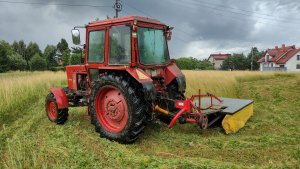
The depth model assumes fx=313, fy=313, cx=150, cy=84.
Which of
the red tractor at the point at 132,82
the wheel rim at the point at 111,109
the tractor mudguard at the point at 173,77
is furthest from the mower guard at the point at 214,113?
the wheel rim at the point at 111,109

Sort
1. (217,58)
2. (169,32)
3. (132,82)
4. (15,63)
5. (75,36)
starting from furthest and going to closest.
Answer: (217,58) → (15,63) → (169,32) → (75,36) → (132,82)

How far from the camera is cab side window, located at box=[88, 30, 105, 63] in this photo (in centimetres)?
655

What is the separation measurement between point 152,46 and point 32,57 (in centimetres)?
5851

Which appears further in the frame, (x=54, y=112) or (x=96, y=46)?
(x=54, y=112)

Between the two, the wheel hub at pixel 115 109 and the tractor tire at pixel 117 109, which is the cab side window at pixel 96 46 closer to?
Result: the tractor tire at pixel 117 109

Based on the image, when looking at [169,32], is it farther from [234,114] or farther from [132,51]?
[234,114]

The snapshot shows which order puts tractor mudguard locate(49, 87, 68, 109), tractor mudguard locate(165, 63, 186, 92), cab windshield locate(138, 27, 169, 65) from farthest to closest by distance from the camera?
tractor mudguard locate(49, 87, 68, 109) < tractor mudguard locate(165, 63, 186, 92) < cab windshield locate(138, 27, 169, 65)

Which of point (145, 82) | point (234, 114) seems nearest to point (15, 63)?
point (234, 114)

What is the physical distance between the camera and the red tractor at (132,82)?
5.65 meters

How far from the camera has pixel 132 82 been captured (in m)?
5.83

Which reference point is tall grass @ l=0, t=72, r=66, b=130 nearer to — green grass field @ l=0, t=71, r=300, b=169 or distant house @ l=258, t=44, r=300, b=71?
green grass field @ l=0, t=71, r=300, b=169

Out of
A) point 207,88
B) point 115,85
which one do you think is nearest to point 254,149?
point 115,85

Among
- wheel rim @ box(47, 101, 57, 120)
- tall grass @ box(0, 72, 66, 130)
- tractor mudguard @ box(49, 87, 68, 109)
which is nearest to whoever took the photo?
tractor mudguard @ box(49, 87, 68, 109)

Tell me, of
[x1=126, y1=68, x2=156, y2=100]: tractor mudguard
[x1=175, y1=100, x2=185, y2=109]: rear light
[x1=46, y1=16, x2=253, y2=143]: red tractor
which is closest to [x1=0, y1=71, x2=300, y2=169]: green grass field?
[x1=46, y1=16, x2=253, y2=143]: red tractor
